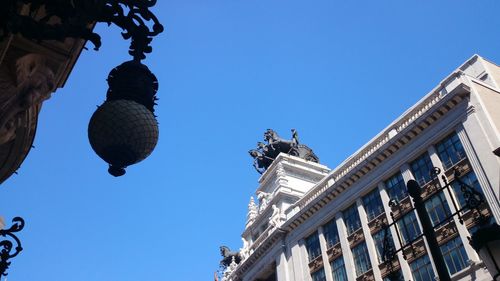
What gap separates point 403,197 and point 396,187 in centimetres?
108

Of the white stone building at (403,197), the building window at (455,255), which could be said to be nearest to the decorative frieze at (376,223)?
the white stone building at (403,197)

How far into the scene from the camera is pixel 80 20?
10.6 ft

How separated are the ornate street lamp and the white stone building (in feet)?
52.7

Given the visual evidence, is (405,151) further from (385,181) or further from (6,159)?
(6,159)

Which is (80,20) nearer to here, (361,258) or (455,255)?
(455,255)

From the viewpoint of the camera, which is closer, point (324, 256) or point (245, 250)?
point (324, 256)

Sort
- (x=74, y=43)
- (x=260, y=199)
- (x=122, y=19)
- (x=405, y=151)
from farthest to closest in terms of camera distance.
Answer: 1. (x=260, y=199)
2. (x=405, y=151)
3. (x=74, y=43)
4. (x=122, y=19)

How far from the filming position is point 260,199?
44.7 m

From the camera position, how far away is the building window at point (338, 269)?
28750 millimetres

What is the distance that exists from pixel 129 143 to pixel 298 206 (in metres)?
32.5

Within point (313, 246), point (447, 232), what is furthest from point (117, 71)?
point (313, 246)

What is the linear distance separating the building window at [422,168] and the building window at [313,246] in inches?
360

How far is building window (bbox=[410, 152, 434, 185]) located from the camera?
2564cm

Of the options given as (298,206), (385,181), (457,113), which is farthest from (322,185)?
(457,113)
